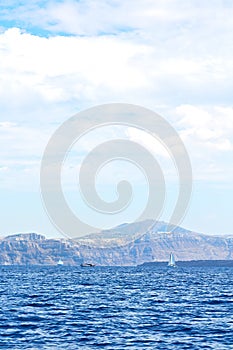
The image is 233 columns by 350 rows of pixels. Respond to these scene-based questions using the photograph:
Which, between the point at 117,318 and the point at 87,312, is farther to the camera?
the point at 87,312

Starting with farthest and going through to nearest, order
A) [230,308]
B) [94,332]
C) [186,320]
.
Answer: [230,308], [186,320], [94,332]

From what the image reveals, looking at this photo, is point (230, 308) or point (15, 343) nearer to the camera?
point (15, 343)

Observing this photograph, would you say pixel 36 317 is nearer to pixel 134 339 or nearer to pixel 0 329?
pixel 0 329

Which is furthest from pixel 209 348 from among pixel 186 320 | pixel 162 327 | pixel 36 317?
pixel 36 317

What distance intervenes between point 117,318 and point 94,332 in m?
12.4

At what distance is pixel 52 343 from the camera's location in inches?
2475

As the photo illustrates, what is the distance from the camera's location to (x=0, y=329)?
72.4 metres

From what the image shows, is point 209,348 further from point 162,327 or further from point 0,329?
point 0,329

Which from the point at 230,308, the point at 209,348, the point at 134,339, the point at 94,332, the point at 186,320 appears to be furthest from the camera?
the point at 230,308

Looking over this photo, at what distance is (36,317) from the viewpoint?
84438 millimetres

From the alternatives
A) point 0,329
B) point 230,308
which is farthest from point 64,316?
point 230,308

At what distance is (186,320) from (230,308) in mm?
20358

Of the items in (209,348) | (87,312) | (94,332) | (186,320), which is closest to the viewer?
(209,348)

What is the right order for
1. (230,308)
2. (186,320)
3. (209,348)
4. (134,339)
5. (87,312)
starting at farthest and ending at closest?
(230,308), (87,312), (186,320), (134,339), (209,348)
